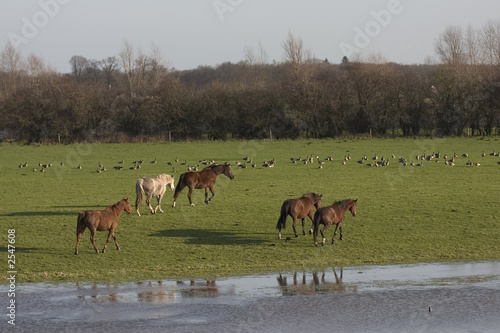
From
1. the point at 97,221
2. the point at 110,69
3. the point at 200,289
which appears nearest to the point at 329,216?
the point at 200,289

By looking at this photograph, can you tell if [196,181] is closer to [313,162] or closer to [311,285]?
[311,285]

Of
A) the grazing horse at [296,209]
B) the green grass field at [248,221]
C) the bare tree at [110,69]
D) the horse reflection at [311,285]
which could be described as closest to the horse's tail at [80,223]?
the green grass field at [248,221]

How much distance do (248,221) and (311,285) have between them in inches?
289

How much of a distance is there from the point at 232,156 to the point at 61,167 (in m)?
11.0

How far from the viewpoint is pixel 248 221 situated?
2284cm

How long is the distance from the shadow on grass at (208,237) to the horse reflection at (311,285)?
364 cm

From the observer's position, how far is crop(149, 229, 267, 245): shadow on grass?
20.2m

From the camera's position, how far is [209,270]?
17.5 m

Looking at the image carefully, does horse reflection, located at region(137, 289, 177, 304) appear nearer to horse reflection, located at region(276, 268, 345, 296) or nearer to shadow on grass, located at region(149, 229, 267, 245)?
A: horse reflection, located at region(276, 268, 345, 296)

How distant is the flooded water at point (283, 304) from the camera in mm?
12758

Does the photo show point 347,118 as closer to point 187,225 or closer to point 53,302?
point 187,225

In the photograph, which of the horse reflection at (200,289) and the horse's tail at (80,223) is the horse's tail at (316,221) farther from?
the horse's tail at (80,223)

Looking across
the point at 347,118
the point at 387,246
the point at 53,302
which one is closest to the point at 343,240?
the point at 387,246

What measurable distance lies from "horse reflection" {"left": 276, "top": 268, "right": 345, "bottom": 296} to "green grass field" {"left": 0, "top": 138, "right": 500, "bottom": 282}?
3.59 ft
